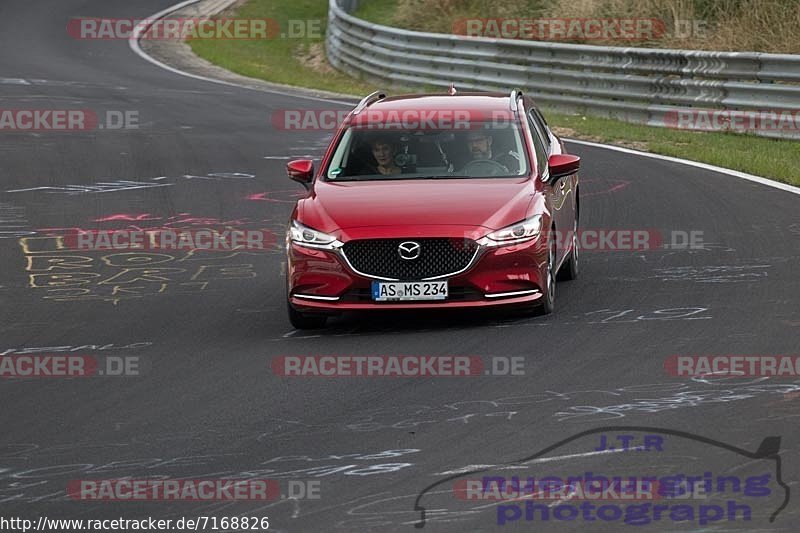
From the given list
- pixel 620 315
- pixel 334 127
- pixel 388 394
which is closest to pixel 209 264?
pixel 620 315

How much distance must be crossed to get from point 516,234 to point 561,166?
1.15 meters

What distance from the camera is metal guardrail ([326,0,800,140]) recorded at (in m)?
22.6

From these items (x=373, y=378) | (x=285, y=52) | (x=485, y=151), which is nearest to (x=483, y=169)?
(x=485, y=151)

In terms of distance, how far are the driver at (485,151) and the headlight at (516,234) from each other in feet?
3.04

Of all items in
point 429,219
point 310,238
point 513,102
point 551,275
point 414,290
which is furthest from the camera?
point 513,102

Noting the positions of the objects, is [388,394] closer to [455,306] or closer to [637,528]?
[455,306]

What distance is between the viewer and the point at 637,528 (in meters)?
6.41

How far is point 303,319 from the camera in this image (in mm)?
11320

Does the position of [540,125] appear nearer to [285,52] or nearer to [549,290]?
[549,290]

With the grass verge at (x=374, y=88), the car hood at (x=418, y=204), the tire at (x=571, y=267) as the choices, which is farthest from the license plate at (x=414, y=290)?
the grass verge at (x=374, y=88)

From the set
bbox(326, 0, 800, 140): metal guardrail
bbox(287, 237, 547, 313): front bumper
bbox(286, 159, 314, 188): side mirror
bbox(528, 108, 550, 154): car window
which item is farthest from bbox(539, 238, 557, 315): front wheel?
bbox(326, 0, 800, 140): metal guardrail

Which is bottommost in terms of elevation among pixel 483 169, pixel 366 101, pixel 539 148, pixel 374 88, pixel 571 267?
pixel 374 88

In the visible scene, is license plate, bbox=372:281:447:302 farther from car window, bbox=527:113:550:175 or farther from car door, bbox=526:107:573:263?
car window, bbox=527:113:550:175

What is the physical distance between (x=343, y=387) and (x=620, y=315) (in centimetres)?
273
